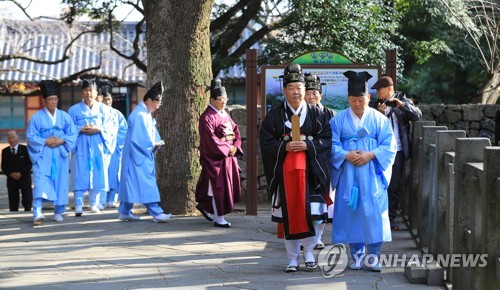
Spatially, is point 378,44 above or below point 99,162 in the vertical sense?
above

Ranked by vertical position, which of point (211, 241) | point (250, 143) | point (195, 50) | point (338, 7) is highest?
point (338, 7)

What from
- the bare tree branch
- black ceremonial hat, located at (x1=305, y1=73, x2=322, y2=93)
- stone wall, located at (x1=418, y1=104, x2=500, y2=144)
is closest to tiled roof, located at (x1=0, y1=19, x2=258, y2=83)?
the bare tree branch

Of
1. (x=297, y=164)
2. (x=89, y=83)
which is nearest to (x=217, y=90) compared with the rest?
(x=89, y=83)

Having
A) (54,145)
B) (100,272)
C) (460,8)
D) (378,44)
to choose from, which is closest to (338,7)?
(378,44)

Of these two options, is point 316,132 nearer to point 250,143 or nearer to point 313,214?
point 313,214

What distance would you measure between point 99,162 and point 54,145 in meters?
1.52

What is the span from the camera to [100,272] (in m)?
7.99

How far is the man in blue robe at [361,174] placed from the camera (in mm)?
7895

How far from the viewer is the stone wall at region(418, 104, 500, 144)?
49.1ft

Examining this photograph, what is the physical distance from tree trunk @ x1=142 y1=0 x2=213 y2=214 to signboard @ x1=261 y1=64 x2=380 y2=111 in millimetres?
1034

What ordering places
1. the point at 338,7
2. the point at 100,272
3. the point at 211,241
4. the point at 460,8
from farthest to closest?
the point at 460,8 → the point at 338,7 → the point at 211,241 → the point at 100,272

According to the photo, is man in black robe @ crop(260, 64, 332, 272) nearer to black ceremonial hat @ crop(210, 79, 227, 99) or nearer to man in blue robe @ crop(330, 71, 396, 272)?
man in blue robe @ crop(330, 71, 396, 272)

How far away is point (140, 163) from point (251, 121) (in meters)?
1.73

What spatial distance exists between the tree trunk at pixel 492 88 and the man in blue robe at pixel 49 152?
400 inches
